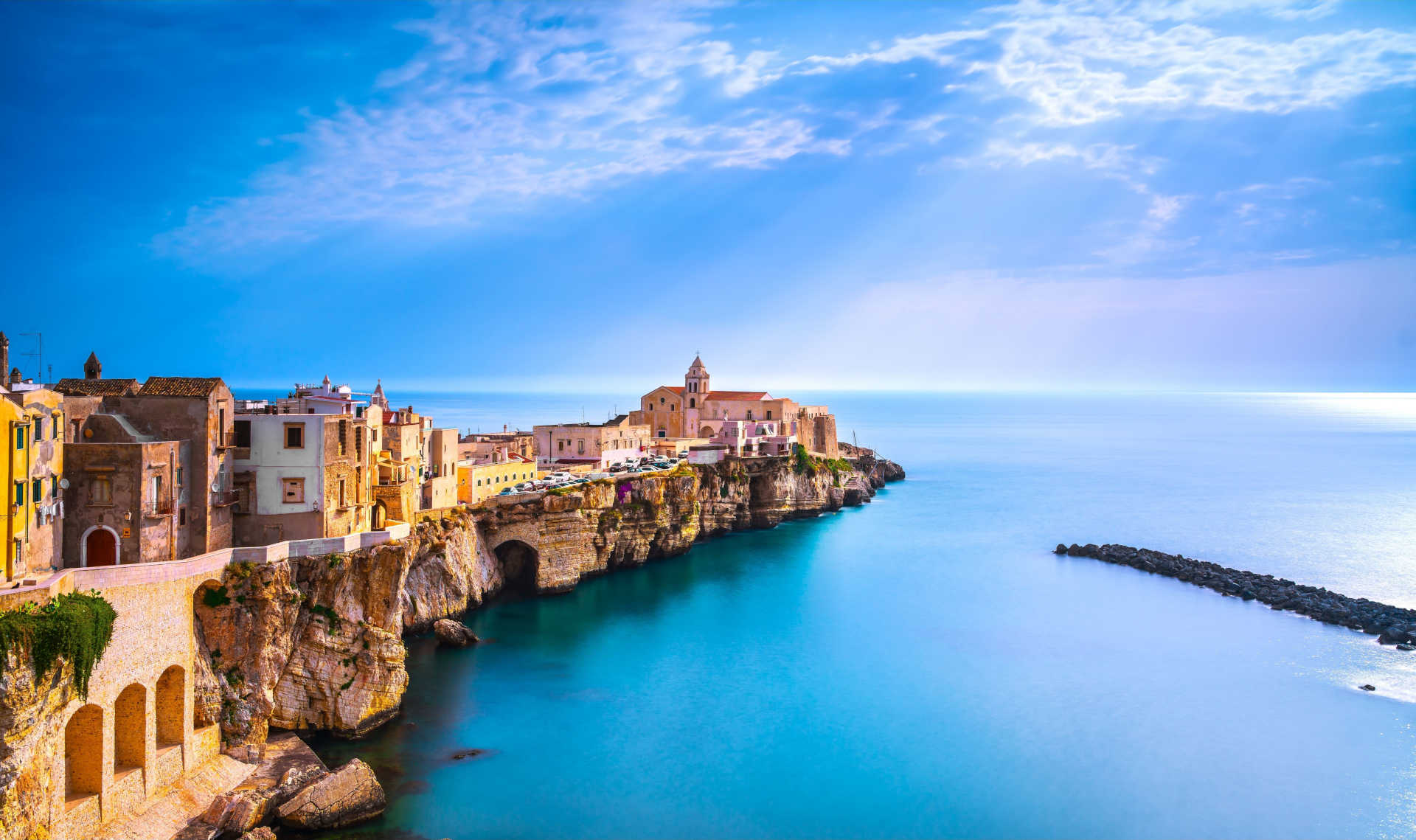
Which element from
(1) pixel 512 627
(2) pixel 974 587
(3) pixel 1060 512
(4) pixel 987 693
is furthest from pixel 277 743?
(3) pixel 1060 512

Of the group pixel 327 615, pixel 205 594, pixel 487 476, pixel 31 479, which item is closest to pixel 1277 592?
pixel 487 476

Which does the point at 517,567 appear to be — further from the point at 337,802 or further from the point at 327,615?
the point at 337,802

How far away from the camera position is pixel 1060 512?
72938 millimetres

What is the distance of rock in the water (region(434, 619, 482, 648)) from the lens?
33.7 m

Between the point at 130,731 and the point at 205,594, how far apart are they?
3.83 meters

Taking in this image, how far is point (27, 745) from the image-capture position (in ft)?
54.0

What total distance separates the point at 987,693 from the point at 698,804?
13.2 m

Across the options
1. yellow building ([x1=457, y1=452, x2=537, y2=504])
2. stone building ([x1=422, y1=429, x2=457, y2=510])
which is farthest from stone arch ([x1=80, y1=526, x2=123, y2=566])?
yellow building ([x1=457, y1=452, x2=537, y2=504])

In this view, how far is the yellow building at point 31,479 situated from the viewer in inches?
764

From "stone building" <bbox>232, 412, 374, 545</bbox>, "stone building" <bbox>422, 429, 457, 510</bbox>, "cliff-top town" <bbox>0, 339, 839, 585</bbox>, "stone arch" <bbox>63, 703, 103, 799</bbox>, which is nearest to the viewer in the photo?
"stone arch" <bbox>63, 703, 103, 799</bbox>

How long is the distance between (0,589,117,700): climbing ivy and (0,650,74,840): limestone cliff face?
21 cm

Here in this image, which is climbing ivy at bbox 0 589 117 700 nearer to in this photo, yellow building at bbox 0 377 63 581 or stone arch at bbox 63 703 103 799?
stone arch at bbox 63 703 103 799

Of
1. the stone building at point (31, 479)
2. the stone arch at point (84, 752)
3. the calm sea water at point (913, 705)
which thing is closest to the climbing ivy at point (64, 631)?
the stone arch at point (84, 752)

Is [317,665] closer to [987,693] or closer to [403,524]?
[403,524]
